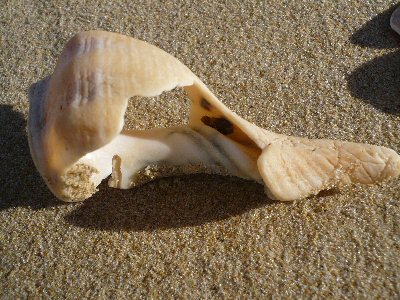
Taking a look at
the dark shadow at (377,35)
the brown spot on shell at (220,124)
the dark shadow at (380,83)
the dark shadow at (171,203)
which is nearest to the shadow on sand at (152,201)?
the dark shadow at (171,203)

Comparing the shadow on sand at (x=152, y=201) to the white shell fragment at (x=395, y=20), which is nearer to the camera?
the shadow on sand at (x=152, y=201)

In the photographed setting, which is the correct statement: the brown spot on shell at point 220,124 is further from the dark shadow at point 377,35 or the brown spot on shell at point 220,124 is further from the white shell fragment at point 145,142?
the dark shadow at point 377,35

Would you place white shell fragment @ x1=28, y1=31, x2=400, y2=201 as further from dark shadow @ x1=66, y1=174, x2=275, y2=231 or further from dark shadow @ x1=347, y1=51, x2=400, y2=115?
dark shadow @ x1=347, y1=51, x2=400, y2=115

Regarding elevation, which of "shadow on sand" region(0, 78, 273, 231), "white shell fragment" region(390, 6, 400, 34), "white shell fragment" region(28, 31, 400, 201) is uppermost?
"white shell fragment" region(390, 6, 400, 34)

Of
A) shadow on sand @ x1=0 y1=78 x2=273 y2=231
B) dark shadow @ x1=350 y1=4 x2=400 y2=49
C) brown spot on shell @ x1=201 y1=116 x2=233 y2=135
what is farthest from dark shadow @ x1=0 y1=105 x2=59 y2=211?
dark shadow @ x1=350 y1=4 x2=400 y2=49

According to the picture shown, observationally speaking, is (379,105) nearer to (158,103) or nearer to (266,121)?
(266,121)

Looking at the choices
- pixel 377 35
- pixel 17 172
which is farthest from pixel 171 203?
pixel 377 35
